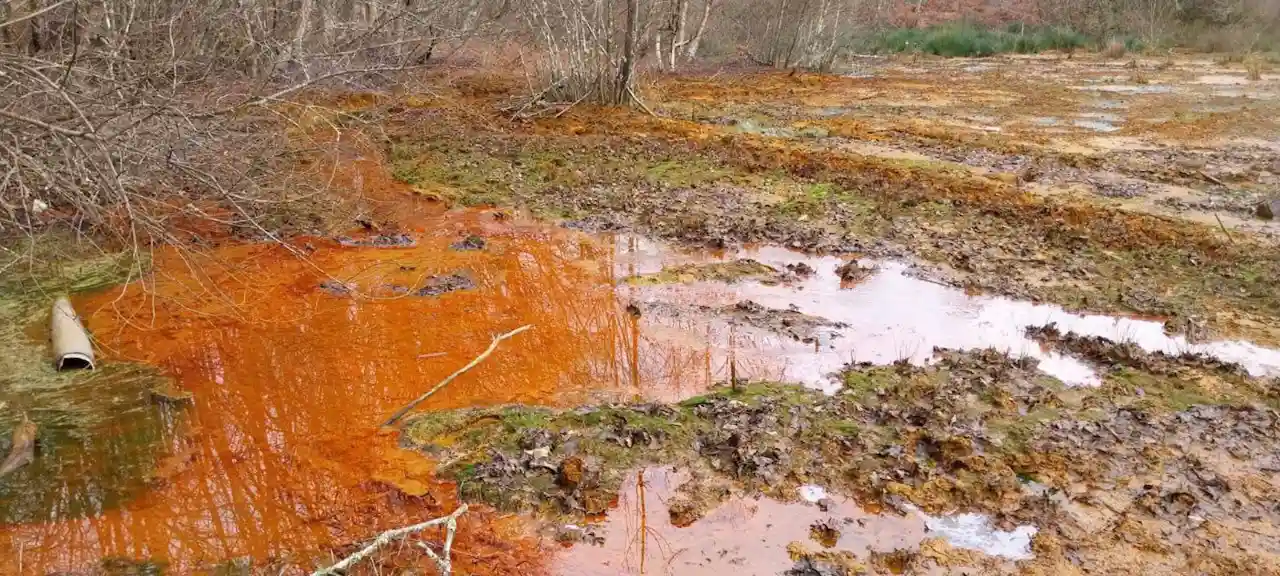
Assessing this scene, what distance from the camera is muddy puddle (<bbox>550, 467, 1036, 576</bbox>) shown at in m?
3.88

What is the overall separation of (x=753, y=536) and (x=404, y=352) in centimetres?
287

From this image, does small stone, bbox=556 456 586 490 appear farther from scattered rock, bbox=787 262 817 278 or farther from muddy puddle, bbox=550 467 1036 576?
scattered rock, bbox=787 262 817 278

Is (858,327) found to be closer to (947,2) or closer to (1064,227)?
(1064,227)

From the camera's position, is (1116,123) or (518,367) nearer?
(518,367)

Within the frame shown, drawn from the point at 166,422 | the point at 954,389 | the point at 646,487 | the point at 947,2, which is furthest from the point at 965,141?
the point at 947,2

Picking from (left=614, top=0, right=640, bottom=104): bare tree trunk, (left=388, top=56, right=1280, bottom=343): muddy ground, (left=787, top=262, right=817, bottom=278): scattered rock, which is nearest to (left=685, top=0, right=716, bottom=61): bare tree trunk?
(left=388, top=56, right=1280, bottom=343): muddy ground

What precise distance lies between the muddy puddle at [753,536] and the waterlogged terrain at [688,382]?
2 cm

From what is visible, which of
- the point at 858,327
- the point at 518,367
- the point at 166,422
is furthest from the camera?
the point at 858,327

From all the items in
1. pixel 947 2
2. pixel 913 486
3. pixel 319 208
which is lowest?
pixel 913 486

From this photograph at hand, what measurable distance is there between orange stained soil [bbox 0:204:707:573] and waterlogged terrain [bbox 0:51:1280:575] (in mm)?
23

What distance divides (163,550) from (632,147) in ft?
29.3

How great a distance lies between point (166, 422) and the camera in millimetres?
4973

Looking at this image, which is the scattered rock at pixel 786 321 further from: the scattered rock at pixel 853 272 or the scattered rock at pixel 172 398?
the scattered rock at pixel 172 398

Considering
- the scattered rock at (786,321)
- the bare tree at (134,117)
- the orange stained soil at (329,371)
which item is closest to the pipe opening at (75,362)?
the orange stained soil at (329,371)
